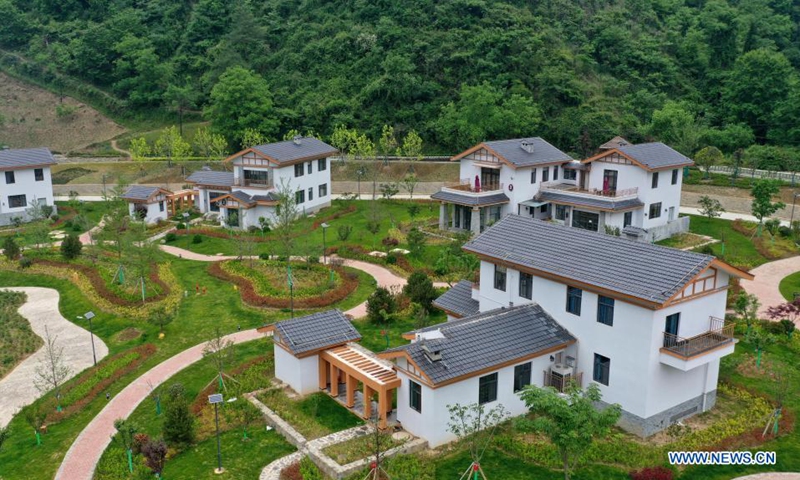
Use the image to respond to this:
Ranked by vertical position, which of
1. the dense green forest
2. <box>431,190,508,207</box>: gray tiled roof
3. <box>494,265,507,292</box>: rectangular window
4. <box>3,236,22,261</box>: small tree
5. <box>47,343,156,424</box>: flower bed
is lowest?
<box>47,343,156,424</box>: flower bed

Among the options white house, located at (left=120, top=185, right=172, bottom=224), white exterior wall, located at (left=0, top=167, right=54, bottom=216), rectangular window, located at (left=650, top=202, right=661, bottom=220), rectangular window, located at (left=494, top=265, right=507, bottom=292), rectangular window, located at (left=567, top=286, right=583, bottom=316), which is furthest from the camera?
white exterior wall, located at (left=0, top=167, right=54, bottom=216)

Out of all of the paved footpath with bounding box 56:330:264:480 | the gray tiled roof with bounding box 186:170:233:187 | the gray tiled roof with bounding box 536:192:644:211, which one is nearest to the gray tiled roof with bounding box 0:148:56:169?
the gray tiled roof with bounding box 186:170:233:187

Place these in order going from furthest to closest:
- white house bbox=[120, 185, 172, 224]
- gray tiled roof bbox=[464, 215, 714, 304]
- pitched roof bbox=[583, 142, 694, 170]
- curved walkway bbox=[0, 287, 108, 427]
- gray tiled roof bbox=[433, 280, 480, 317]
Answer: white house bbox=[120, 185, 172, 224] < pitched roof bbox=[583, 142, 694, 170] < gray tiled roof bbox=[433, 280, 480, 317] < curved walkway bbox=[0, 287, 108, 427] < gray tiled roof bbox=[464, 215, 714, 304]

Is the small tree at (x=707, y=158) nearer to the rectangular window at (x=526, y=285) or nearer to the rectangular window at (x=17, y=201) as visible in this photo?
the rectangular window at (x=526, y=285)

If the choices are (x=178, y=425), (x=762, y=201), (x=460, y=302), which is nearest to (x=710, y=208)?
(x=762, y=201)

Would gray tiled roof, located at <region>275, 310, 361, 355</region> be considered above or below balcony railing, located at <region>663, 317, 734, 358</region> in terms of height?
below

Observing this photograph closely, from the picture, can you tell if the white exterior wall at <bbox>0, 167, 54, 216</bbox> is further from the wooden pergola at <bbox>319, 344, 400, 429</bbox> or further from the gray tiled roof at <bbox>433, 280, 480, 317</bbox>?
the gray tiled roof at <bbox>433, 280, 480, 317</bbox>

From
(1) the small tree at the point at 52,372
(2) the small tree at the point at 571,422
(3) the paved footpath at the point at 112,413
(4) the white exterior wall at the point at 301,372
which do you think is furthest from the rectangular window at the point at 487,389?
(1) the small tree at the point at 52,372
